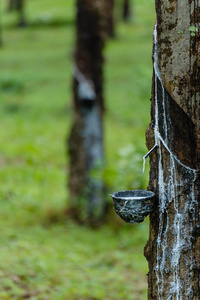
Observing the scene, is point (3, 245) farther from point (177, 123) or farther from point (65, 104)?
point (65, 104)

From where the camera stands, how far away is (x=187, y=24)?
2492mm

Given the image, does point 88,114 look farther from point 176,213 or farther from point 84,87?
point 176,213

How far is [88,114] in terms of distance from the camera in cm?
789

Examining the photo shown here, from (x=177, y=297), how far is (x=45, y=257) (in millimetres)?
3230

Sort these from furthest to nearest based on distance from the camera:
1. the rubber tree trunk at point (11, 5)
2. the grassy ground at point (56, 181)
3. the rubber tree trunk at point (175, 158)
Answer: the rubber tree trunk at point (11, 5) → the grassy ground at point (56, 181) → the rubber tree trunk at point (175, 158)

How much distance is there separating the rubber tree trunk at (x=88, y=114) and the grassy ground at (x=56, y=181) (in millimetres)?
355

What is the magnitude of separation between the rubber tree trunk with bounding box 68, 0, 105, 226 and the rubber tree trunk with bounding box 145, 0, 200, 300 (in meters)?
5.04

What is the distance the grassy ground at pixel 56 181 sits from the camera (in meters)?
5.16

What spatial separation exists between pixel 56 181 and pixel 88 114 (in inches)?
102

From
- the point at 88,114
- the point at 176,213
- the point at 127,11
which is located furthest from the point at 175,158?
the point at 127,11

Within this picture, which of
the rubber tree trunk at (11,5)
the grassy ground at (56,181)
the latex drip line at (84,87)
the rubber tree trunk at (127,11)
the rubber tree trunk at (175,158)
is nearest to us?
the rubber tree trunk at (175,158)

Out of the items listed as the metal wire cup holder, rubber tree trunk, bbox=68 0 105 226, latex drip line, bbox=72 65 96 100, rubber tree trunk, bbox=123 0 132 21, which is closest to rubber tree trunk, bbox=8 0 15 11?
rubber tree trunk, bbox=123 0 132 21

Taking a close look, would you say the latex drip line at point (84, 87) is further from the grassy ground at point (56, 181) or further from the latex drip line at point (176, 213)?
the latex drip line at point (176, 213)

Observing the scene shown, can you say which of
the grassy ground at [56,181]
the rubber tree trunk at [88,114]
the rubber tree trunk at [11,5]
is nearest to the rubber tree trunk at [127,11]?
the grassy ground at [56,181]
